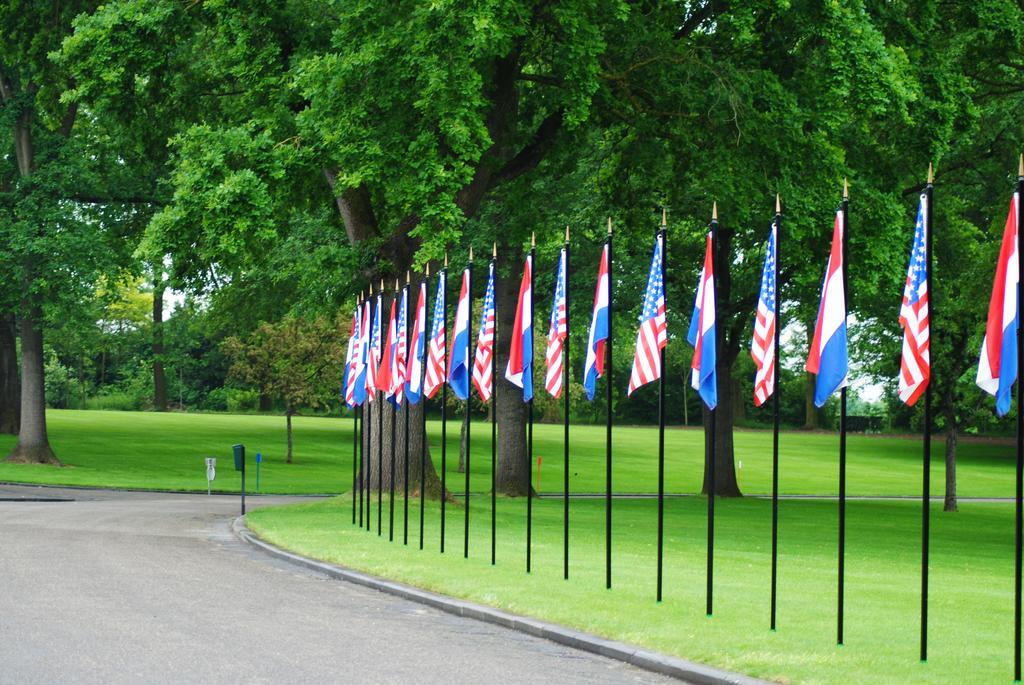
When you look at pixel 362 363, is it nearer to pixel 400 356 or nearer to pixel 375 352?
pixel 375 352

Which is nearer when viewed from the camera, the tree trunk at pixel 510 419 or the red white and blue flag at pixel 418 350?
the red white and blue flag at pixel 418 350

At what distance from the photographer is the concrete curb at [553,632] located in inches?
417

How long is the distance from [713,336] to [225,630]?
5500 mm

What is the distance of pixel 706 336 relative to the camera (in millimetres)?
14047

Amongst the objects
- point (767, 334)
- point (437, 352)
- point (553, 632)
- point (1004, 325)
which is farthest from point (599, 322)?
point (1004, 325)

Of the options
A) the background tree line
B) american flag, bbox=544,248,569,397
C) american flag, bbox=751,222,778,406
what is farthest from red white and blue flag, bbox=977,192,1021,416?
the background tree line

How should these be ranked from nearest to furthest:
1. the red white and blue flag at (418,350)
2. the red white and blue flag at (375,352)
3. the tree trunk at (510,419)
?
the red white and blue flag at (418,350) < the red white and blue flag at (375,352) < the tree trunk at (510,419)

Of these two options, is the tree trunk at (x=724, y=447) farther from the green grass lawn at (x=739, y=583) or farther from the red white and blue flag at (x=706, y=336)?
the red white and blue flag at (x=706, y=336)

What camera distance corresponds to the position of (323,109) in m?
25.9

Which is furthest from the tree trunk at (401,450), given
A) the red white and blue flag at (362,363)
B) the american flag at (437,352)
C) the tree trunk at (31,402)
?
the tree trunk at (31,402)

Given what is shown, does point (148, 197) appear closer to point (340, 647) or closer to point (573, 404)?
point (340, 647)

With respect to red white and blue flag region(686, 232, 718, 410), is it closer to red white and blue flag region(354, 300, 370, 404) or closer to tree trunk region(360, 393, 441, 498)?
red white and blue flag region(354, 300, 370, 404)

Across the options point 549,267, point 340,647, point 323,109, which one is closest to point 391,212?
point 323,109

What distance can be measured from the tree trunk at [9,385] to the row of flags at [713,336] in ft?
128
